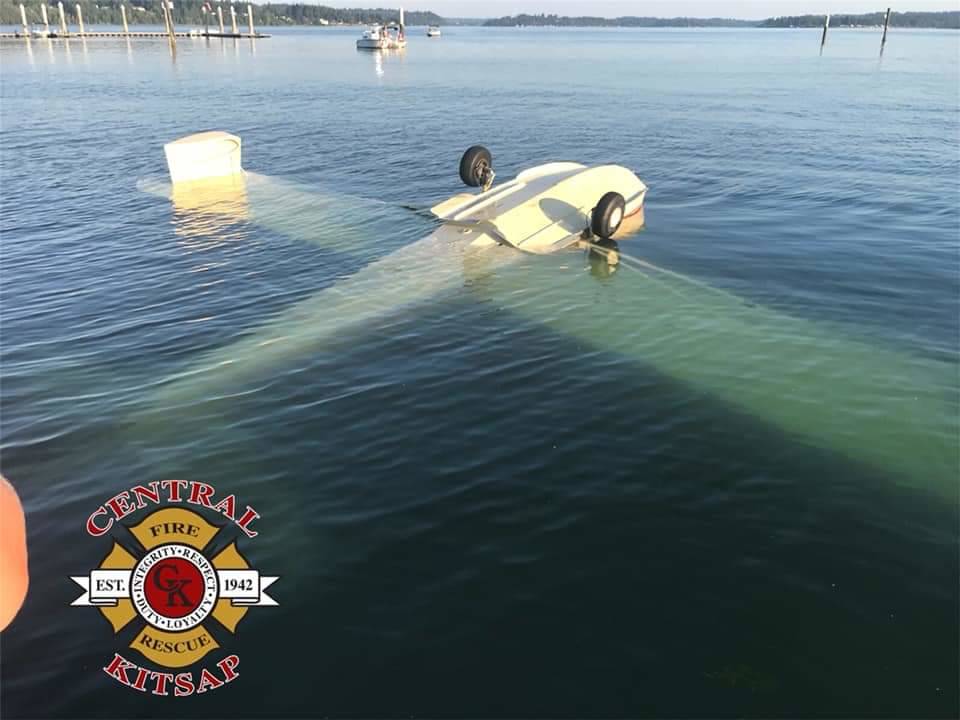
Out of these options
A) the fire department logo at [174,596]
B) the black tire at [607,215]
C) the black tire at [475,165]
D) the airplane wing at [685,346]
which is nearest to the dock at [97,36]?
the black tire at [475,165]

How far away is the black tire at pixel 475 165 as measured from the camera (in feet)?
75.2

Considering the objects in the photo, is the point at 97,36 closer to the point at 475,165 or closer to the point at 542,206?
the point at 475,165

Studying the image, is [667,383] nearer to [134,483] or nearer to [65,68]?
[134,483]

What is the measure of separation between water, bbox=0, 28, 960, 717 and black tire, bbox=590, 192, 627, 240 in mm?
1270

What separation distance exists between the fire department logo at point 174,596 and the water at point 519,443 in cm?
22

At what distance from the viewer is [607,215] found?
18859 millimetres

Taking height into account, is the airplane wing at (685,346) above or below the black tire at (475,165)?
below

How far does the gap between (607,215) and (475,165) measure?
617 centimetres

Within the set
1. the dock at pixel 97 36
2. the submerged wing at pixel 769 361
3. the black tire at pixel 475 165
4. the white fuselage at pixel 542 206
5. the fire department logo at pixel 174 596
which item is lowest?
the fire department logo at pixel 174 596

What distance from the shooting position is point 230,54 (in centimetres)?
11319

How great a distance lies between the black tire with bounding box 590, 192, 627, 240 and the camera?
18891 mm

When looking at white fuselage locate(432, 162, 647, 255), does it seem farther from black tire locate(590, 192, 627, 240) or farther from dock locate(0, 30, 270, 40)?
dock locate(0, 30, 270, 40)

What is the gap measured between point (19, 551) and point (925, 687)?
26.1 feet

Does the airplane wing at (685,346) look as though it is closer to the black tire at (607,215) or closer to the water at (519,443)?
the water at (519,443)
